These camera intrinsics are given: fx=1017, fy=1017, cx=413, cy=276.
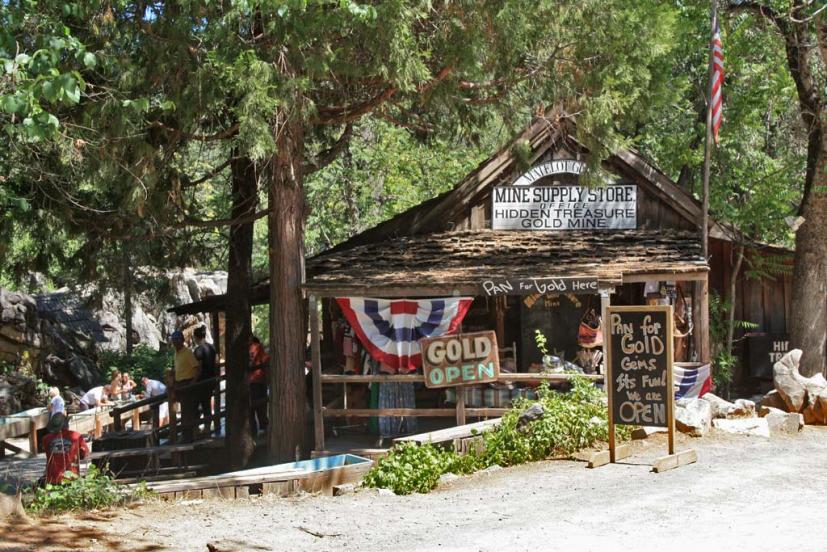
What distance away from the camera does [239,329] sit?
16234mm

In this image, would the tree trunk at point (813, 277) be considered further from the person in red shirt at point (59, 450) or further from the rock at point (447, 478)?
the person in red shirt at point (59, 450)

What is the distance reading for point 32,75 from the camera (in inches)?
405

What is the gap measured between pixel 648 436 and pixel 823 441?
232 cm

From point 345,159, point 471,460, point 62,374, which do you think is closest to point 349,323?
point 471,460

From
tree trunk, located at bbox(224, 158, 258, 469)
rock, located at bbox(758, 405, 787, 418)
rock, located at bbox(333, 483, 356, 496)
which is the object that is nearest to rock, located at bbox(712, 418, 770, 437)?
rock, located at bbox(758, 405, 787, 418)

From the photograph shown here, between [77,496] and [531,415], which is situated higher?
[531,415]

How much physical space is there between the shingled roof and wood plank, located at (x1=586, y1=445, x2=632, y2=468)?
302 cm

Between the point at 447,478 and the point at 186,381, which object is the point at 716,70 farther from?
the point at 186,381

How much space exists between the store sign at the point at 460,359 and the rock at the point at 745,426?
9.96ft

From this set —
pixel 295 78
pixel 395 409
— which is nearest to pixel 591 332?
pixel 395 409

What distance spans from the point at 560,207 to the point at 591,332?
2.87m

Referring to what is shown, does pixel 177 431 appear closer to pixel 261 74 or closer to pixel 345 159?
pixel 261 74

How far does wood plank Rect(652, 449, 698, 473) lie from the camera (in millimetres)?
10867

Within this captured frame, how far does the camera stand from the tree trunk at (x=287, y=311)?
14180mm
